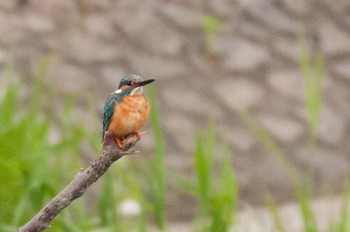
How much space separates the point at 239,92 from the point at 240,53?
353 mm

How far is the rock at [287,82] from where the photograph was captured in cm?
840

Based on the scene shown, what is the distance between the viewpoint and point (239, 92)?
27.2ft

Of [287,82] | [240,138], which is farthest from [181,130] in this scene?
[287,82]

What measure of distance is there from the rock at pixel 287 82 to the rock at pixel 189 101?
1.90ft

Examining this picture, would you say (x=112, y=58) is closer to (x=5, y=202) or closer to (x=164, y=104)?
(x=164, y=104)

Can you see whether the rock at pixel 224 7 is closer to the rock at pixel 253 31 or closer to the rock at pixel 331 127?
the rock at pixel 253 31

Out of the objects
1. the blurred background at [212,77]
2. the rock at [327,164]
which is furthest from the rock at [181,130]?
the rock at [327,164]

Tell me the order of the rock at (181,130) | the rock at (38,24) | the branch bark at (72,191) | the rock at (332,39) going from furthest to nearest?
the rock at (332,39) → the rock at (181,130) → the rock at (38,24) → the branch bark at (72,191)

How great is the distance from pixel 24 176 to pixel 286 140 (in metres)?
5.63

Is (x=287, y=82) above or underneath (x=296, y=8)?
underneath

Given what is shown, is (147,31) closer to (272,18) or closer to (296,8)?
(272,18)

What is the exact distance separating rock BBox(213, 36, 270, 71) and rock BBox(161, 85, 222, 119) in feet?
1.30

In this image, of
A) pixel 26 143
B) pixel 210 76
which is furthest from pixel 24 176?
pixel 210 76

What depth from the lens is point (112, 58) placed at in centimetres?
789
